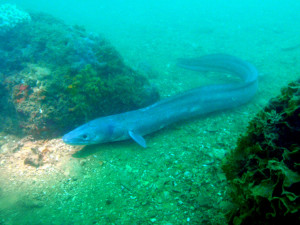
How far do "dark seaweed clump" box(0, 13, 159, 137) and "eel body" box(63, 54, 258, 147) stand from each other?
0.62 meters

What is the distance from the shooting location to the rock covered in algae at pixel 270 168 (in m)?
1.37

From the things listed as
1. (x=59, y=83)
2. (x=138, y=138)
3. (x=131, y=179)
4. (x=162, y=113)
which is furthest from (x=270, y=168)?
(x=59, y=83)

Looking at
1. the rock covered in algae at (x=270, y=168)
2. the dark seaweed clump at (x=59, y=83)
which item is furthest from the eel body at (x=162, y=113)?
the rock covered in algae at (x=270, y=168)

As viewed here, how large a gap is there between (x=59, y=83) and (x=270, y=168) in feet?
14.9

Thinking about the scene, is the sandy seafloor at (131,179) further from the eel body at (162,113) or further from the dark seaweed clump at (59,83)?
the dark seaweed clump at (59,83)

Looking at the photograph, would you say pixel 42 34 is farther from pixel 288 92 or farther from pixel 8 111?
pixel 288 92

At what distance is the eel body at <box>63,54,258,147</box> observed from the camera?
13.5 ft

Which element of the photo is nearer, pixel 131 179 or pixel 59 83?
pixel 131 179

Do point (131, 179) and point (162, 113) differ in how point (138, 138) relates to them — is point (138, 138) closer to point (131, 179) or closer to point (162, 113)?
point (162, 113)

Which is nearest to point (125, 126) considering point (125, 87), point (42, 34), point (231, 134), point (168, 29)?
point (125, 87)

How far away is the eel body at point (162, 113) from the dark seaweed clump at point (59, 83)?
2.04 ft

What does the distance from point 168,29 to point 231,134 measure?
1510 cm

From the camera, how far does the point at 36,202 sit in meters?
2.97

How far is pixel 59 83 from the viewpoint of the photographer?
4449mm
